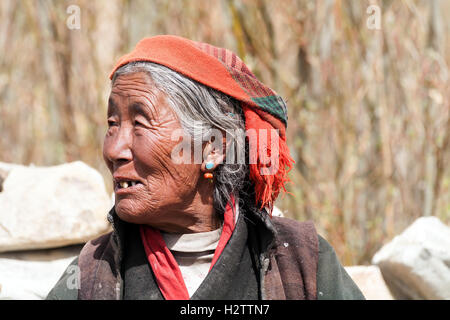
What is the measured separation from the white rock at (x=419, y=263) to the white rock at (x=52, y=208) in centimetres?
144

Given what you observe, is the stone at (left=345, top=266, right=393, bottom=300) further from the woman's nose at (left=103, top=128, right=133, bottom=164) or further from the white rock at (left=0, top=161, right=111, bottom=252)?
the woman's nose at (left=103, top=128, right=133, bottom=164)

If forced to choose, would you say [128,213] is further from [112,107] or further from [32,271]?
[32,271]

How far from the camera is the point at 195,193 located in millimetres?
2156

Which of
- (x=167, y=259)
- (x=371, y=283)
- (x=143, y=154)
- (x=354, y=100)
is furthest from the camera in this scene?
(x=354, y=100)

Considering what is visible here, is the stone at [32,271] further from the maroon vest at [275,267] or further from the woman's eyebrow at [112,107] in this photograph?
the woman's eyebrow at [112,107]

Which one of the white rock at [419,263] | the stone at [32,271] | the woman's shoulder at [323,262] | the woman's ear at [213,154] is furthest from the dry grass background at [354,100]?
the woman's ear at [213,154]

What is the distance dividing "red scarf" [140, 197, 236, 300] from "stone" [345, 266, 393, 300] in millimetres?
1004

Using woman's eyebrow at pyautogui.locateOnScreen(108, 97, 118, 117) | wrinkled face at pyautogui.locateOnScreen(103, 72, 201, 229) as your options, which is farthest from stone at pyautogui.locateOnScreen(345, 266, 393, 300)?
woman's eyebrow at pyautogui.locateOnScreen(108, 97, 118, 117)

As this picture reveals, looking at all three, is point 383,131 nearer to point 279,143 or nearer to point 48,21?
point 279,143

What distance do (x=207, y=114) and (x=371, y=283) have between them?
1.39 meters

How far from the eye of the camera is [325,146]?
4543 mm

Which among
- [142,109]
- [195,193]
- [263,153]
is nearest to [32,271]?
[195,193]
